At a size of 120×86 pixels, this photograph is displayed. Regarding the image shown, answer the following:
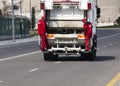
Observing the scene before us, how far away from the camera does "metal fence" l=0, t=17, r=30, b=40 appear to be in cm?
6881

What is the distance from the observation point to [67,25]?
26391mm

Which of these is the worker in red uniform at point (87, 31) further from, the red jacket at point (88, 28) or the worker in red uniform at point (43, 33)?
the worker in red uniform at point (43, 33)

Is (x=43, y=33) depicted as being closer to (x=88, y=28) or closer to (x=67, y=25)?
(x=67, y=25)

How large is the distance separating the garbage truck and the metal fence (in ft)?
136

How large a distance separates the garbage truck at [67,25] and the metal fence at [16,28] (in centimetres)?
4157

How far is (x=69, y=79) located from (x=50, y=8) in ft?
31.8

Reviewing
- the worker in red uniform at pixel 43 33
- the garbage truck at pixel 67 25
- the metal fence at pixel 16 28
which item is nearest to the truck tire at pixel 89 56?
the garbage truck at pixel 67 25

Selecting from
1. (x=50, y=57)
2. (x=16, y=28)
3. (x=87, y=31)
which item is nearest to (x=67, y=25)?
(x=87, y=31)

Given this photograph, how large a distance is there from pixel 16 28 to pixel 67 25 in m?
48.7

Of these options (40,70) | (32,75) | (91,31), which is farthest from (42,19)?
(32,75)

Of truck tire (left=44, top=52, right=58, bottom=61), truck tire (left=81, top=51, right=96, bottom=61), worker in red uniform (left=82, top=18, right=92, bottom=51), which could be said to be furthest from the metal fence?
worker in red uniform (left=82, top=18, right=92, bottom=51)

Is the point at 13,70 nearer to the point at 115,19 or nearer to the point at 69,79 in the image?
the point at 69,79

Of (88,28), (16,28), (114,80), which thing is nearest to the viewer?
(114,80)

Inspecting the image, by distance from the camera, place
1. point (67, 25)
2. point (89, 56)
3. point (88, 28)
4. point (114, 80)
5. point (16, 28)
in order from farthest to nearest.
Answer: point (16, 28)
point (89, 56)
point (67, 25)
point (88, 28)
point (114, 80)
